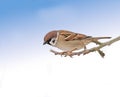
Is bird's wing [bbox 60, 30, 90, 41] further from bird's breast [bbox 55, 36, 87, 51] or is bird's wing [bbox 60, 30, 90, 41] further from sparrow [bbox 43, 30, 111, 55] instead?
bird's breast [bbox 55, 36, 87, 51]

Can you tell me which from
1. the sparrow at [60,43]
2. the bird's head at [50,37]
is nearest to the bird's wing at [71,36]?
the sparrow at [60,43]


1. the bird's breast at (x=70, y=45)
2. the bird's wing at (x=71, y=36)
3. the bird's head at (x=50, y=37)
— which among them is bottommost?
the bird's breast at (x=70, y=45)

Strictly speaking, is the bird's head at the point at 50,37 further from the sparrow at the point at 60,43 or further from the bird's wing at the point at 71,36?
the bird's wing at the point at 71,36

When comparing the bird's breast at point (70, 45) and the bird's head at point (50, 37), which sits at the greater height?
the bird's head at point (50, 37)

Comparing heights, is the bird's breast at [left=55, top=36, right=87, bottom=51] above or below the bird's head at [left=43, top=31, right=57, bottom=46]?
below

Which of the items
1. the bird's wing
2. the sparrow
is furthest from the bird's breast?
the bird's wing

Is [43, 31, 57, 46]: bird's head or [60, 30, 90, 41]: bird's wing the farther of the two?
[60, 30, 90, 41]: bird's wing

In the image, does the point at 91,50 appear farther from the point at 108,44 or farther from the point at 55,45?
the point at 55,45

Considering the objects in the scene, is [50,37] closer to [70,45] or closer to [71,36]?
[70,45]

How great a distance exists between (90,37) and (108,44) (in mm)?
780

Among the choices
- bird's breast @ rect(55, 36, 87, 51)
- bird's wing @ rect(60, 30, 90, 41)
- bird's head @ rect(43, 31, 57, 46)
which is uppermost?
bird's wing @ rect(60, 30, 90, 41)

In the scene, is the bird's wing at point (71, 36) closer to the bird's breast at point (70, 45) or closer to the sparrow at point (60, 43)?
the sparrow at point (60, 43)

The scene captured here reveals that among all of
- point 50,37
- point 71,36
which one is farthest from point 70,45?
point 71,36

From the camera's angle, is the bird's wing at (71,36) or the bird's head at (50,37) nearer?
the bird's head at (50,37)
